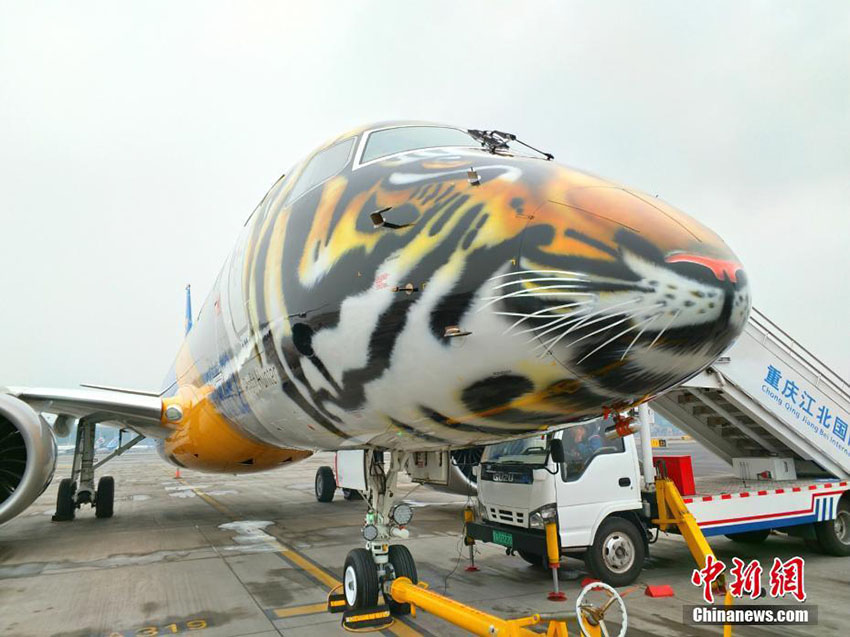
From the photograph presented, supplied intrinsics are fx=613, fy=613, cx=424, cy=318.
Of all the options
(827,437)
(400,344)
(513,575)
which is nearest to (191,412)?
(513,575)

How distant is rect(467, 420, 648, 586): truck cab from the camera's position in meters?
6.16

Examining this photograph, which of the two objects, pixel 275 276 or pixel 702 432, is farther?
pixel 702 432

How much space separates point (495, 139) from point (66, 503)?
12.2m

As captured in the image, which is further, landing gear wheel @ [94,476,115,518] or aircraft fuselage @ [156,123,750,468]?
landing gear wheel @ [94,476,115,518]

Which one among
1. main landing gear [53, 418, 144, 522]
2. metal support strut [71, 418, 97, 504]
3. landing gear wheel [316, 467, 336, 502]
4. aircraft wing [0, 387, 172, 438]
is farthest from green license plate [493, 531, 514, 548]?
metal support strut [71, 418, 97, 504]

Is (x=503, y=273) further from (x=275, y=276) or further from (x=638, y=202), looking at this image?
(x=275, y=276)

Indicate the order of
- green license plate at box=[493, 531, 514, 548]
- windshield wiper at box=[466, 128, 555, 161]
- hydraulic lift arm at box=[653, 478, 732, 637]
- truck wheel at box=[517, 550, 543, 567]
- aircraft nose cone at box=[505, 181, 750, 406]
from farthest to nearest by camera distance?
truck wheel at box=[517, 550, 543, 567] < green license plate at box=[493, 531, 514, 548] < hydraulic lift arm at box=[653, 478, 732, 637] < windshield wiper at box=[466, 128, 555, 161] < aircraft nose cone at box=[505, 181, 750, 406]

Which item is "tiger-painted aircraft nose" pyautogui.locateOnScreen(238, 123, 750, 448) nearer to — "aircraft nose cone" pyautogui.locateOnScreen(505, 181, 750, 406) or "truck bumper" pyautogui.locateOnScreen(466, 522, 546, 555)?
"aircraft nose cone" pyautogui.locateOnScreen(505, 181, 750, 406)

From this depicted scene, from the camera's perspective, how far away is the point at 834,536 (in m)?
7.87

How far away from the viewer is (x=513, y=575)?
22.5ft

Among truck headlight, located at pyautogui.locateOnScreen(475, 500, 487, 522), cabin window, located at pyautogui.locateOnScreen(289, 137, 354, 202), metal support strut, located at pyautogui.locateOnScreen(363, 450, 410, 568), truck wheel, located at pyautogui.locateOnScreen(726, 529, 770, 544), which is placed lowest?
truck wheel, located at pyautogui.locateOnScreen(726, 529, 770, 544)

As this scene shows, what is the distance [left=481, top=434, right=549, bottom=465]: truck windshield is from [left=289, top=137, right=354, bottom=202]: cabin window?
3265mm

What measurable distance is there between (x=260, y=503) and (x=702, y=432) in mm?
10563

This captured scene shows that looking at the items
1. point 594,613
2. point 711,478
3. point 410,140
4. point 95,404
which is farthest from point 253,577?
point 711,478
